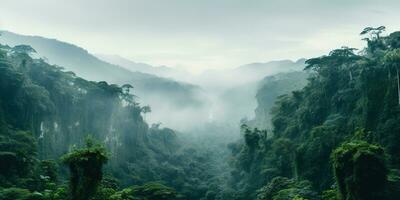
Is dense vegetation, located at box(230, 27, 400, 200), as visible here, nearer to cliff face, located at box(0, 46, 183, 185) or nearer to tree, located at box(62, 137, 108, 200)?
tree, located at box(62, 137, 108, 200)

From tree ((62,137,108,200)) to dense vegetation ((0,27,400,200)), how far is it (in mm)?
55

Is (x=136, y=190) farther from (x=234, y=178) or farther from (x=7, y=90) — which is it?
(x=234, y=178)

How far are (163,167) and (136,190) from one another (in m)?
36.4

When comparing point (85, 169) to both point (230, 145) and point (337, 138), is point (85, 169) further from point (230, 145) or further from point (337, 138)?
point (230, 145)

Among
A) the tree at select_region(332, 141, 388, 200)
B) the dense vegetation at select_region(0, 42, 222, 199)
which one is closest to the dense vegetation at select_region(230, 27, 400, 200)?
the tree at select_region(332, 141, 388, 200)

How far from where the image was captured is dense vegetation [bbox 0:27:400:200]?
102 ft

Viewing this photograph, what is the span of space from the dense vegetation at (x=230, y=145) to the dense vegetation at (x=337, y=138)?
11 cm

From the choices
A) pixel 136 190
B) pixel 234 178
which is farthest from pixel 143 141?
pixel 136 190

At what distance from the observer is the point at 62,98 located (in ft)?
249

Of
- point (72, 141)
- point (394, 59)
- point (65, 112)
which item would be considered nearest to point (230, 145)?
point (72, 141)

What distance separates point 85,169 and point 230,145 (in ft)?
259

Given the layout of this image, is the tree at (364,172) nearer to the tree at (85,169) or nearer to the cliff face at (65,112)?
the tree at (85,169)

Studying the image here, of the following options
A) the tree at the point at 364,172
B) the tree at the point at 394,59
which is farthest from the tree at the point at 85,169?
the tree at the point at 394,59

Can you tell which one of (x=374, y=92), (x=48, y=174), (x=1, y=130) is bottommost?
(x=48, y=174)
